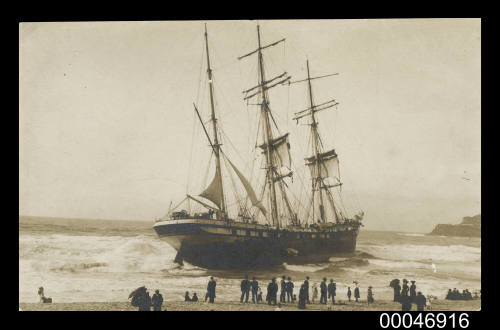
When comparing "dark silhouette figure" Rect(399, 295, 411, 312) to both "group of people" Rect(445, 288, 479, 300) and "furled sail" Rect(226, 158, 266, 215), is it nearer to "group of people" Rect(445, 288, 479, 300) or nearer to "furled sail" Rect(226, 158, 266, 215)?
"group of people" Rect(445, 288, 479, 300)

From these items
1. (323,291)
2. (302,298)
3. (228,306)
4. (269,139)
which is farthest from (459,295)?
(269,139)

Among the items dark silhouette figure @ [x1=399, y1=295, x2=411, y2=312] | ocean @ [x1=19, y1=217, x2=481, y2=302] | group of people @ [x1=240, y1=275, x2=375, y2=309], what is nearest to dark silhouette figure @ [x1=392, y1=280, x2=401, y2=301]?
dark silhouette figure @ [x1=399, y1=295, x2=411, y2=312]

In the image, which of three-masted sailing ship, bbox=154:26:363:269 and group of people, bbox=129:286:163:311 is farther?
three-masted sailing ship, bbox=154:26:363:269

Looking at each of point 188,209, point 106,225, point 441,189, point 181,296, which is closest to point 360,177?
point 441,189

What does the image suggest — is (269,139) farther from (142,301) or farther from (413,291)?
(142,301)

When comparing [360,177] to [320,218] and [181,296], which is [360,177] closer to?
[320,218]

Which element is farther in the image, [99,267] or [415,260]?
[415,260]

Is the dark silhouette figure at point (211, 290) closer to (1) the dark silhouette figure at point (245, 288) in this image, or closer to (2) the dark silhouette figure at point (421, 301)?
(1) the dark silhouette figure at point (245, 288)
